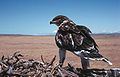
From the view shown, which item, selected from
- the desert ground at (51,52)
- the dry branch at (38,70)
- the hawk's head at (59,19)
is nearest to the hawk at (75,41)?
the hawk's head at (59,19)

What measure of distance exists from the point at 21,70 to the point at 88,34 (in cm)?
144

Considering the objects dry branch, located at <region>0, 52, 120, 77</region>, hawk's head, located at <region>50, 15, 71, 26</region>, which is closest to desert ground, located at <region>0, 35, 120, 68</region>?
hawk's head, located at <region>50, 15, 71, 26</region>

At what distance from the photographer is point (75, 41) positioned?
605 centimetres

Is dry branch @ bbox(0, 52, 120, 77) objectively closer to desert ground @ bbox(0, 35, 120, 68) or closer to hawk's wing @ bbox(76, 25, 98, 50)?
hawk's wing @ bbox(76, 25, 98, 50)

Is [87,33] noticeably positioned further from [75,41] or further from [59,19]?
[59,19]

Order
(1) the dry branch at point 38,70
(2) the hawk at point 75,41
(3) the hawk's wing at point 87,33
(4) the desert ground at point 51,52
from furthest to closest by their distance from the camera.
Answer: (4) the desert ground at point 51,52, (3) the hawk's wing at point 87,33, (2) the hawk at point 75,41, (1) the dry branch at point 38,70

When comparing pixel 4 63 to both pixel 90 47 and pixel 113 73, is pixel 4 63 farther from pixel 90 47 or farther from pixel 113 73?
pixel 113 73

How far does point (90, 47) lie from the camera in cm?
599

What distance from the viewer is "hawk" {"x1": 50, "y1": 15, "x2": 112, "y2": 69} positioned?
592 cm

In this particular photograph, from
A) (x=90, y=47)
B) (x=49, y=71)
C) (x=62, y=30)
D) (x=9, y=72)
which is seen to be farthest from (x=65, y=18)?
(x=9, y=72)

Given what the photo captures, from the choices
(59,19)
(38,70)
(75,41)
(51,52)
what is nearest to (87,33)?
(75,41)

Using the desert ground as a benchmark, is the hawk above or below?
above

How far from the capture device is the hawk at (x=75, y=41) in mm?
→ 5924

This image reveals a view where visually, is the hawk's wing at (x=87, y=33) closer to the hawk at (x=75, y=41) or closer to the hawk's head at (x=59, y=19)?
the hawk at (x=75, y=41)
